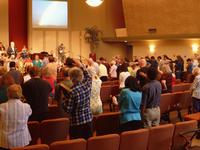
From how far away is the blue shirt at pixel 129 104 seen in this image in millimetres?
5294

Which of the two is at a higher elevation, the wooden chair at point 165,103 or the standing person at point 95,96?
the standing person at point 95,96

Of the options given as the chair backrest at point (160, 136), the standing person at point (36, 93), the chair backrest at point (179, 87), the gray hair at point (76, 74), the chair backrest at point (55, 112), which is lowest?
the chair backrest at point (160, 136)

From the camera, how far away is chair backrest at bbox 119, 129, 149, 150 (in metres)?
4.53

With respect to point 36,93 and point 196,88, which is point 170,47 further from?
point 36,93

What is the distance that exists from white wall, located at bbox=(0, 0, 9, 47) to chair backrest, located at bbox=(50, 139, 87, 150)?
17579 mm

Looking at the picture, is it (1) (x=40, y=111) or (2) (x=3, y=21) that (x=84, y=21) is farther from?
(1) (x=40, y=111)

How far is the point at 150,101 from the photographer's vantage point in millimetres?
5902

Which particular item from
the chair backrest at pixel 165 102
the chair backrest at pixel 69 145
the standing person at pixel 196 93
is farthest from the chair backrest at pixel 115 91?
the chair backrest at pixel 69 145

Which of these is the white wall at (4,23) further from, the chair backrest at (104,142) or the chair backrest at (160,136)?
the chair backrest at (104,142)

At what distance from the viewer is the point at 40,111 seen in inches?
224

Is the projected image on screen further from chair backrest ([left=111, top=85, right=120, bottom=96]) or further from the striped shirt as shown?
the striped shirt

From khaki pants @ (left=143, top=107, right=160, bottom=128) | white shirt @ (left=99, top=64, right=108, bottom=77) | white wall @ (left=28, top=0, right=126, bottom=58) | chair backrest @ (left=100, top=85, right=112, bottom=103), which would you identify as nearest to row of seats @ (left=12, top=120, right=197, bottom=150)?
khaki pants @ (left=143, top=107, right=160, bottom=128)

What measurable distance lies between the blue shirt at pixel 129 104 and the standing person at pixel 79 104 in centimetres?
65

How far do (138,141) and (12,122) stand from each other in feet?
5.23
